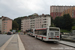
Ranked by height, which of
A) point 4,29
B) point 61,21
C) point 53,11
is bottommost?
point 4,29

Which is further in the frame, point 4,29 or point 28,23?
point 28,23

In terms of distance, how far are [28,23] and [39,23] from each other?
15.5 metres

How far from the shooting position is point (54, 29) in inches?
701

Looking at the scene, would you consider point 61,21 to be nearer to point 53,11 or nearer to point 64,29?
point 64,29

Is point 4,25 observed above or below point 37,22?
below

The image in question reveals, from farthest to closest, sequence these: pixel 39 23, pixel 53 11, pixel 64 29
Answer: pixel 53 11 < pixel 64 29 < pixel 39 23

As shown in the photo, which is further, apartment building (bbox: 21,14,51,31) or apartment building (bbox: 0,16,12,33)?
apartment building (bbox: 0,16,12,33)

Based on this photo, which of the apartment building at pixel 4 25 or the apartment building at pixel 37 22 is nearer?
the apartment building at pixel 37 22

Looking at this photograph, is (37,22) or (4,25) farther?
(4,25)

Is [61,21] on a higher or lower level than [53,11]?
lower

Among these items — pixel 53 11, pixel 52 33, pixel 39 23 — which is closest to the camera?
pixel 52 33

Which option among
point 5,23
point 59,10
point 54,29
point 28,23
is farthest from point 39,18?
point 54,29

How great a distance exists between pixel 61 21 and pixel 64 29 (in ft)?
27.4

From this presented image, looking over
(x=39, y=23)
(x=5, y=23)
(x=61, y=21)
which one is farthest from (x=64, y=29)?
(x=5, y=23)
